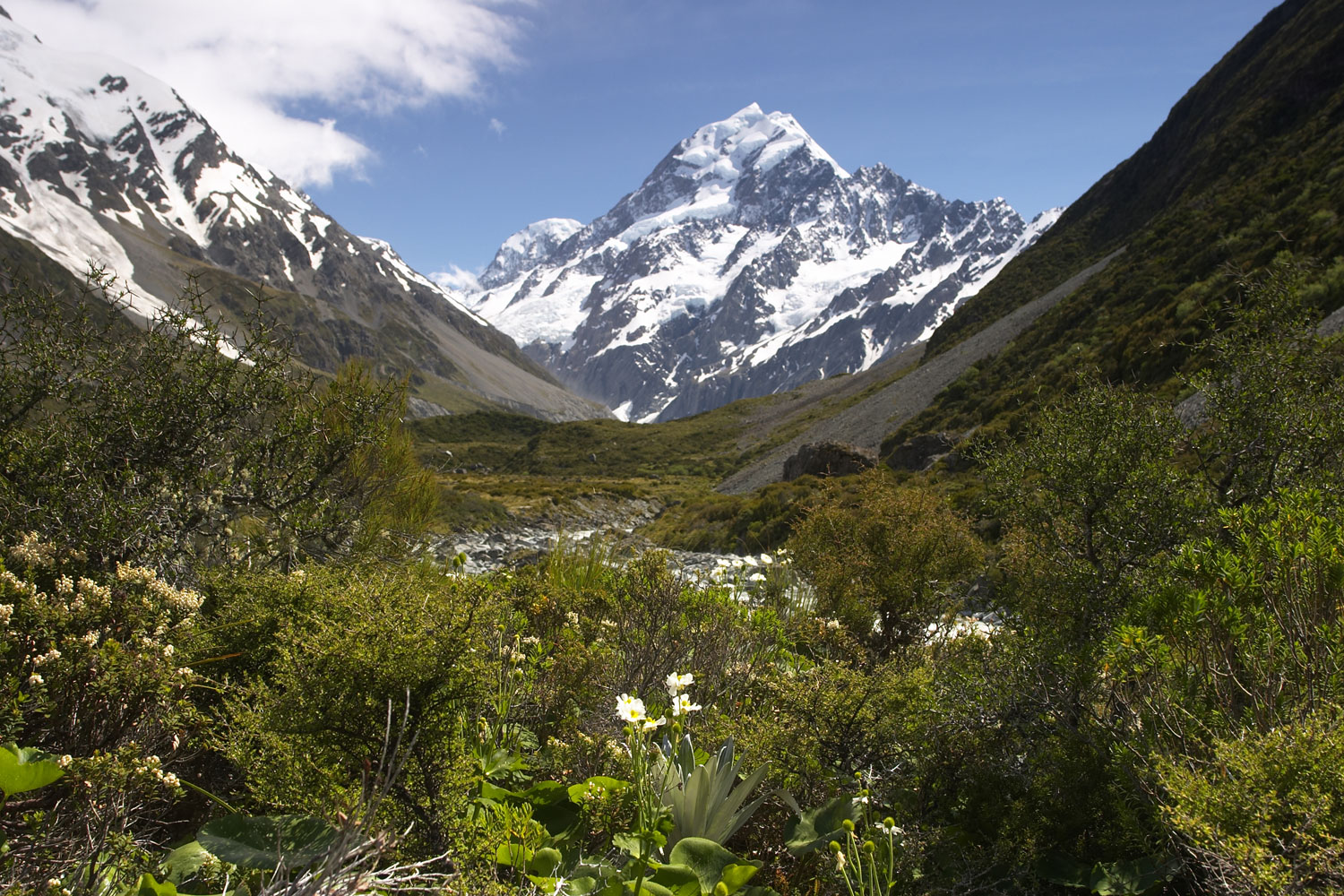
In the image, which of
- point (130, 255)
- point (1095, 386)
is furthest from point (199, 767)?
point (130, 255)

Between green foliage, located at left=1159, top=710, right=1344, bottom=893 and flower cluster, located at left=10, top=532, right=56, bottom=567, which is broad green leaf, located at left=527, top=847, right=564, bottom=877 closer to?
green foliage, located at left=1159, top=710, right=1344, bottom=893

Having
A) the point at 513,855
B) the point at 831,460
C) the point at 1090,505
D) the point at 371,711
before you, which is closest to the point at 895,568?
the point at 1090,505

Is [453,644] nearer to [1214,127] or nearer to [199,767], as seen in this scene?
[199,767]

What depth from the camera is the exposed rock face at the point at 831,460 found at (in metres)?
30.3

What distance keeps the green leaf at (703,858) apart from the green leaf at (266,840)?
3.95 ft

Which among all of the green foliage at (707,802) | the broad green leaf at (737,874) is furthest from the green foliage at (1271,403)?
the broad green leaf at (737,874)

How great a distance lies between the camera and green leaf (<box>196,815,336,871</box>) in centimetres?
215

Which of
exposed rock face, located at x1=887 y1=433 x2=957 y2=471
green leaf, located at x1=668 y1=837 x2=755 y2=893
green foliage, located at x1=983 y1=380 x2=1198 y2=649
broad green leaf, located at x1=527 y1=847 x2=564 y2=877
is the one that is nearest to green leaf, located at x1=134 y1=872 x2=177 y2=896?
broad green leaf, located at x1=527 y1=847 x2=564 y2=877

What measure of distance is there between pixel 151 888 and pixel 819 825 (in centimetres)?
243

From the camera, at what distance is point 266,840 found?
2.30 metres

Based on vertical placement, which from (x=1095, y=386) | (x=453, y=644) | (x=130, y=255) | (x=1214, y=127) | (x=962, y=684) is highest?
(x=130, y=255)

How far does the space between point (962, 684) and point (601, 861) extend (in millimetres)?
2088

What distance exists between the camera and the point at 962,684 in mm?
3664

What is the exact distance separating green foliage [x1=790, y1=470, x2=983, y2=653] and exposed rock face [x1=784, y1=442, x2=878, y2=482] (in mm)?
22289
